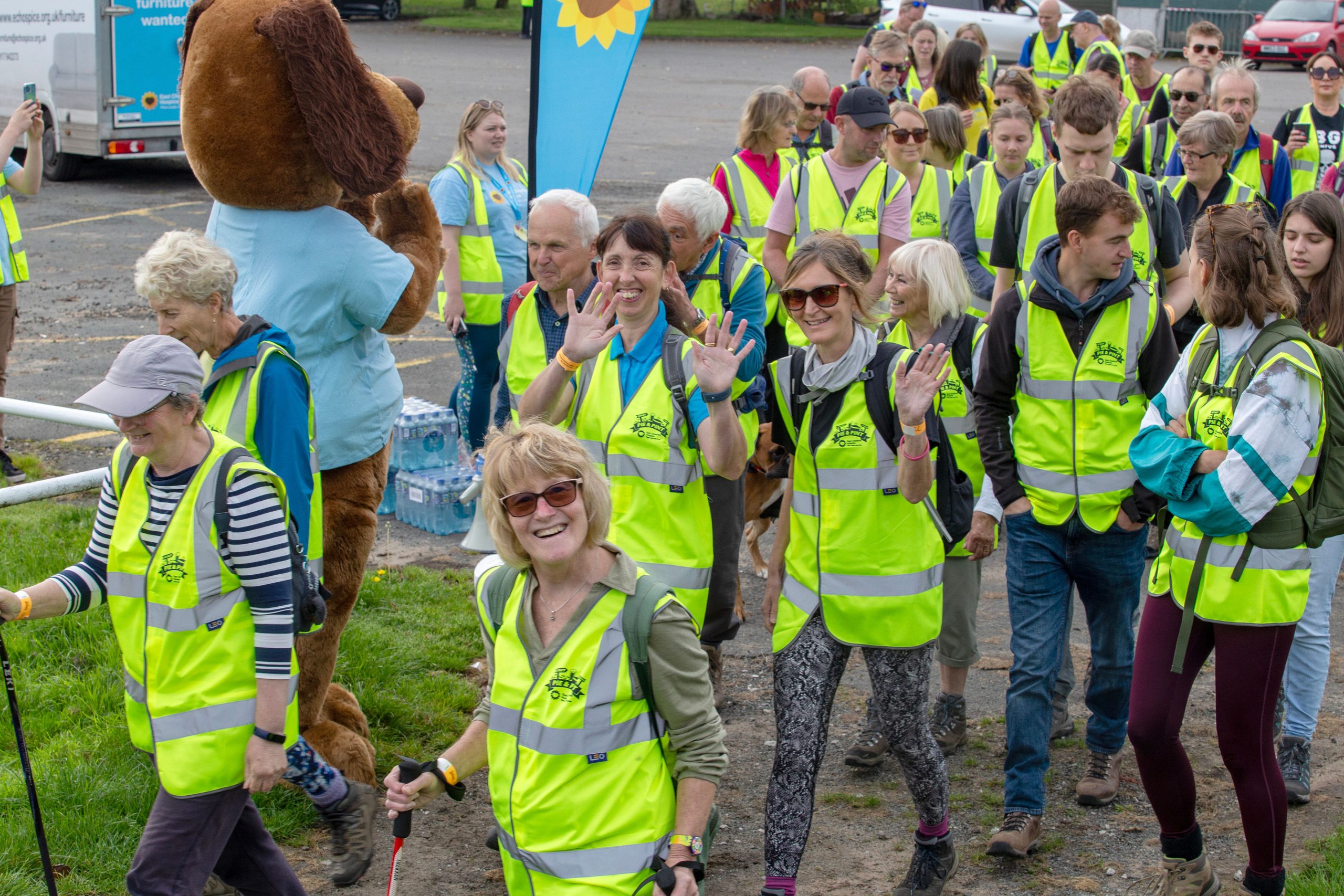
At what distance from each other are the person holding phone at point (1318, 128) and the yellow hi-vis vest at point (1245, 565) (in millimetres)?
5528

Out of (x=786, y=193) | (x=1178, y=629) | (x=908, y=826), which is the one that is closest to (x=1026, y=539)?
(x=1178, y=629)

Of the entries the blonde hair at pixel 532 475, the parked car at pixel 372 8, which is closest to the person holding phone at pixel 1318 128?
the blonde hair at pixel 532 475

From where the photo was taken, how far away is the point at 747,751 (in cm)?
540

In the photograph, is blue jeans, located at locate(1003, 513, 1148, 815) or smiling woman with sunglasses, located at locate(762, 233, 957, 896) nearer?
smiling woman with sunglasses, located at locate(762, 233, 957, 896)

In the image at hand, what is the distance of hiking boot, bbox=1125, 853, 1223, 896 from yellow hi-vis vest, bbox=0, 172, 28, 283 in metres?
6.78

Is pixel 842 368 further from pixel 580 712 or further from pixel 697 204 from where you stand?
pixel 580 712

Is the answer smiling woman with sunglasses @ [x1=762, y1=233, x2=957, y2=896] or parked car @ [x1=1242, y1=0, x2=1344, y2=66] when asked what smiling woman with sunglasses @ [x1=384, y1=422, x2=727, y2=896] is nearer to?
smiling woman with sunglasses @ [x1=762, y1=233, x2=957, y2=896]

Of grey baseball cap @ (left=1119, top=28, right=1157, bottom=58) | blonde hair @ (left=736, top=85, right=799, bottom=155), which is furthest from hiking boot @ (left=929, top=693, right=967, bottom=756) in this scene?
grey baseball cap @ (left=1119, top=28, right=1157, bottom=58)

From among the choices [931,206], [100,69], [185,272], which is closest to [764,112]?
[931,206]

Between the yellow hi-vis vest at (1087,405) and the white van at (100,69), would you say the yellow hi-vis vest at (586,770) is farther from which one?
the white van at (100,69)

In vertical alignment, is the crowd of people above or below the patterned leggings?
above

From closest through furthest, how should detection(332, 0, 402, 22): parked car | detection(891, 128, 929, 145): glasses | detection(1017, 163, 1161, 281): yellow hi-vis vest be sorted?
1. detection(1017, 163, 1161, 281): yellow hi-vis vest
2. detection(891, 128, 929, 145): glasses
3. detection(332, 0, 402, 22): parked car

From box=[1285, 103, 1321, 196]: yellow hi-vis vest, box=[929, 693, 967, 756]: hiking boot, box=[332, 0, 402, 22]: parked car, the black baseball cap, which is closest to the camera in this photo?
box=[929, 693, 967, 756]: hiking boot

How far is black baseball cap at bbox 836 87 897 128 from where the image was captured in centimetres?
685
